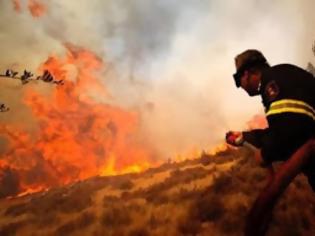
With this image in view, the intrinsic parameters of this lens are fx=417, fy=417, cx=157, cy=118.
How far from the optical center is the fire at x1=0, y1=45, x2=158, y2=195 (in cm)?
960

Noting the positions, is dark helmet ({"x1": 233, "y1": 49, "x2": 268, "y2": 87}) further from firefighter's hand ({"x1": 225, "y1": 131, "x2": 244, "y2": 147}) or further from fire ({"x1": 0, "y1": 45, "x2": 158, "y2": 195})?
fire ({"x1": 0, "y1": 45, "x2": 158, "y2": 195})

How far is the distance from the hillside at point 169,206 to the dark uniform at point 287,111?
2161mm

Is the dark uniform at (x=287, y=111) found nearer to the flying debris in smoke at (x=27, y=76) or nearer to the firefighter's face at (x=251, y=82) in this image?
the firefighter's face at (x=251, y=82)

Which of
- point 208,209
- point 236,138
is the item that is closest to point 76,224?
point 208,209

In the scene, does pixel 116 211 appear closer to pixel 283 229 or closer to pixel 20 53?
pixel 283 229

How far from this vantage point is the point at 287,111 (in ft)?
7.76

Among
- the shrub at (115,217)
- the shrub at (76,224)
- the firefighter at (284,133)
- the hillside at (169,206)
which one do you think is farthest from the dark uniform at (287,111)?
the shrub at (76,224)

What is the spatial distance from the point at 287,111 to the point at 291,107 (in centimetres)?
4

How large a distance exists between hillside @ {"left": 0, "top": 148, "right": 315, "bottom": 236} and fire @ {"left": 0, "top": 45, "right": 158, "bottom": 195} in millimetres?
1109

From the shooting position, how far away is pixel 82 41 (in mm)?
10211

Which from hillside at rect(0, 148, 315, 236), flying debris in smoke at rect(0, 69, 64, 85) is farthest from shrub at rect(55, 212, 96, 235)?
flying debris in smoke at rect(0, 69, 64, 85)

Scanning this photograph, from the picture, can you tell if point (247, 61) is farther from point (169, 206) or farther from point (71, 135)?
point (71, 135)

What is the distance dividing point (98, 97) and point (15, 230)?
181 inches

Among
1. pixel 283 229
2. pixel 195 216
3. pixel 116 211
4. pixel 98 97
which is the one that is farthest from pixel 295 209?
pixel 98 97
